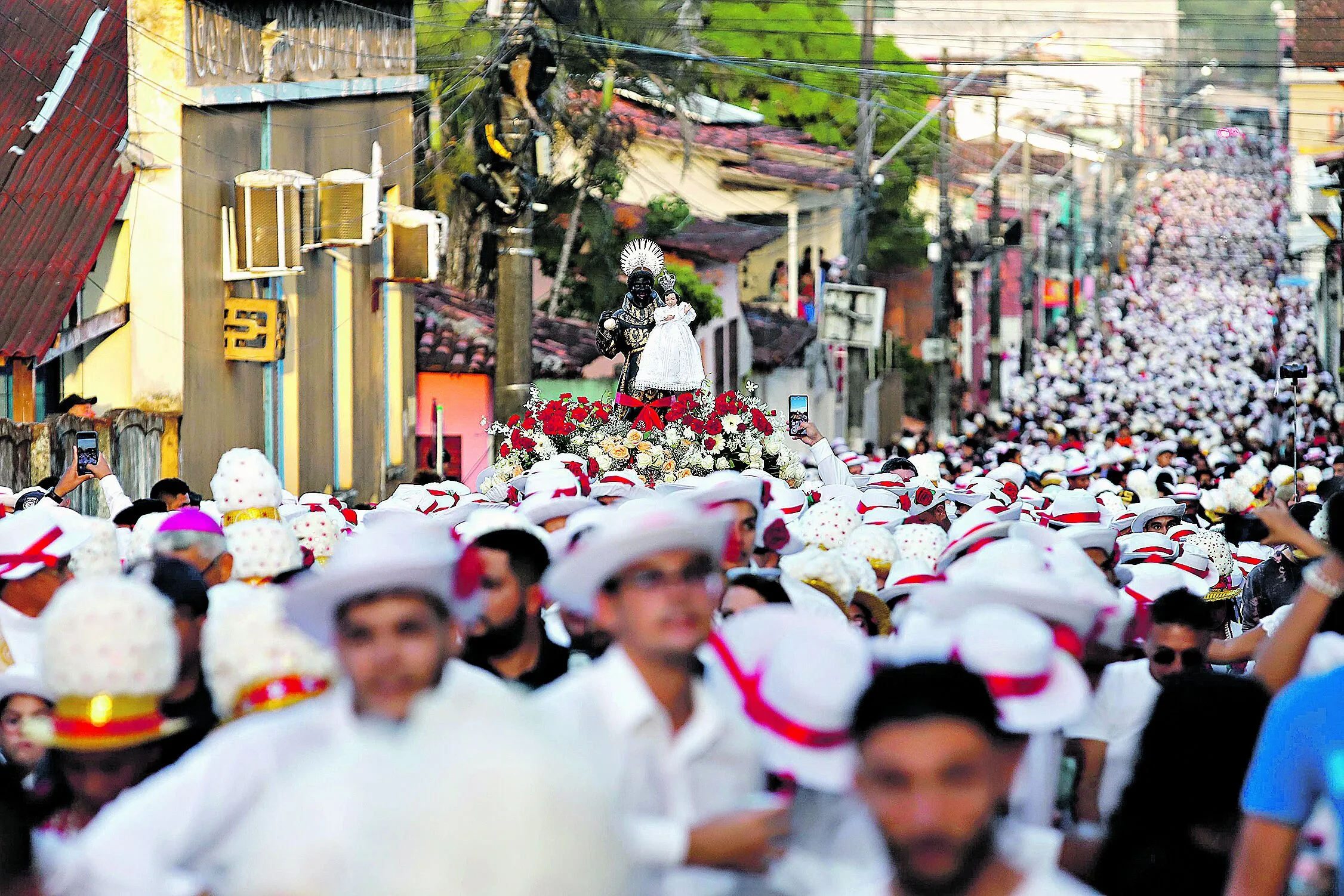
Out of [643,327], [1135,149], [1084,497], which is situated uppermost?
[1135,149]

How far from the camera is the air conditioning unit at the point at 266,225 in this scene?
2017cm

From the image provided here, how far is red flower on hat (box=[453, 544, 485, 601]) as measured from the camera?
4766 millimetres

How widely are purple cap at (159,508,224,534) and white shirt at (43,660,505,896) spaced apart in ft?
11.9

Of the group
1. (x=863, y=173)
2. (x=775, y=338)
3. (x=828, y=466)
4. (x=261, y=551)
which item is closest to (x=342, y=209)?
(x=828, y=466)

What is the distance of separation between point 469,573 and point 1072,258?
79111 millimetres

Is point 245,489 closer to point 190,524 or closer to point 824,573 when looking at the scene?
point 190,524

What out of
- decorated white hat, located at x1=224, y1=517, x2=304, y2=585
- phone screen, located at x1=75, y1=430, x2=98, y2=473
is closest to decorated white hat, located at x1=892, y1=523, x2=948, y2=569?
decorated white hat, located at x1=224, y1=517, x2=304, y2=585

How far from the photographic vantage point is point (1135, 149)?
114m

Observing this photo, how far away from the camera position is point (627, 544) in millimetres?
3926

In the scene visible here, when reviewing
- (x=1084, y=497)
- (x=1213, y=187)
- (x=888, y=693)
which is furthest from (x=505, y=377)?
(x=1213, y=187)

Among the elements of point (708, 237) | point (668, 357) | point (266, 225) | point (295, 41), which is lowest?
point (668, 357)

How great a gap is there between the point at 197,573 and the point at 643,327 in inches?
410

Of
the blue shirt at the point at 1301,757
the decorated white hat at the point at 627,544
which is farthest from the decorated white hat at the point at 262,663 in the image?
the blue shirt at the point at 1301,757

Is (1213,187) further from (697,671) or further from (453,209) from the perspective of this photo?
(697,671)
